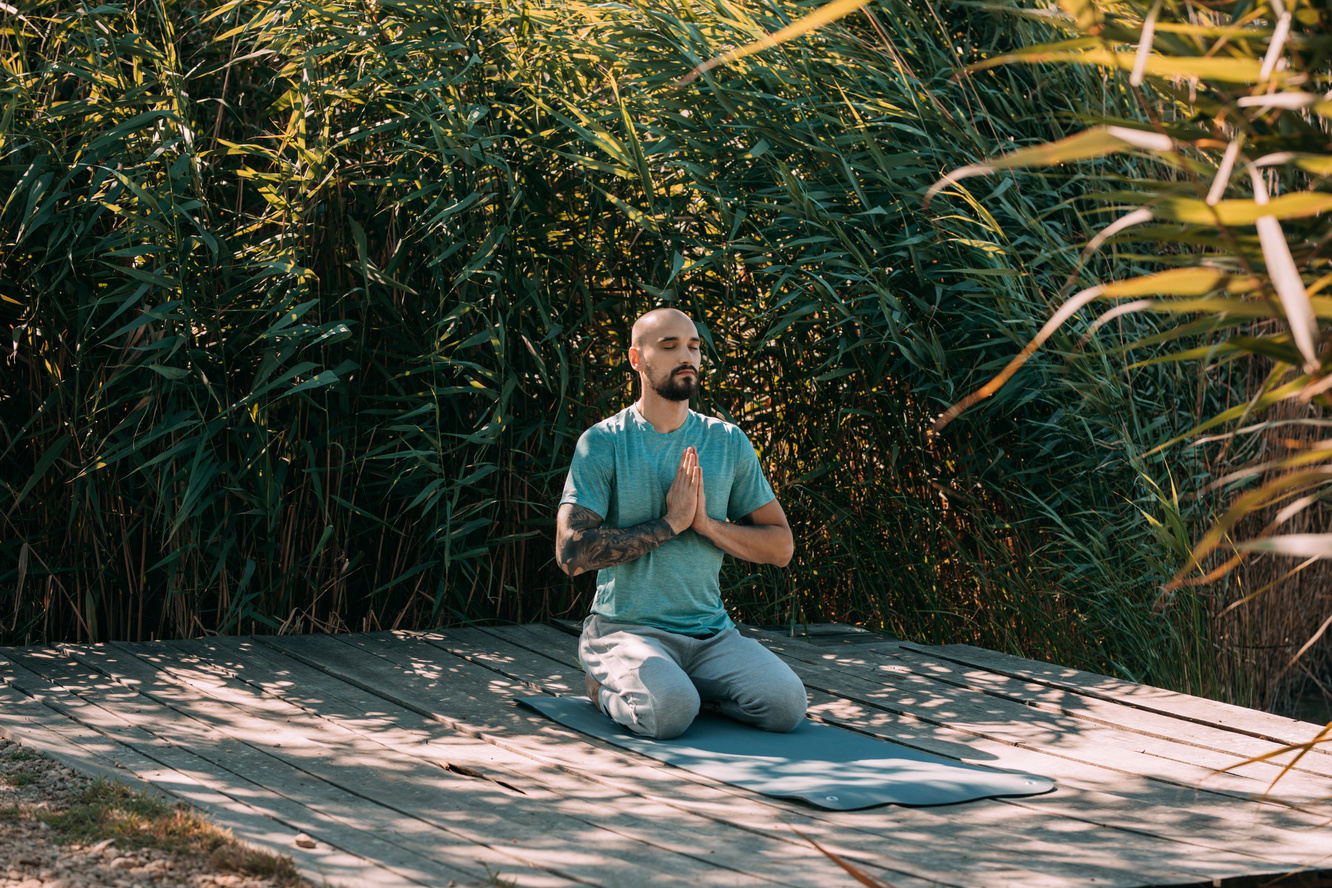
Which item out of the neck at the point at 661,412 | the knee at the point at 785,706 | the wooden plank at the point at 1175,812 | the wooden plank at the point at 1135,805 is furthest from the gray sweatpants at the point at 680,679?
the neck at the point at 661,412

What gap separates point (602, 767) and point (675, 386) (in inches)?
40.1

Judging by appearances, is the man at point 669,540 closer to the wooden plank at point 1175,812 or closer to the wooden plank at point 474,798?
the wooden plank at point 474,798

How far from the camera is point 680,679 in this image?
11.3ft

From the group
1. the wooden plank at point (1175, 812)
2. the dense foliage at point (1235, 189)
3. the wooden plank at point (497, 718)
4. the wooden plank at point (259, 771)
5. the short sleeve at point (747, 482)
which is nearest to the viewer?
the dense foliage at point (1235, 189)

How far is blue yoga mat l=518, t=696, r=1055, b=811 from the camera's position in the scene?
2.96 meters

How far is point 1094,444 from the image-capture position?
4.29 metres

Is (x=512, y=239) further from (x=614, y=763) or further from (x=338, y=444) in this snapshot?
(x=614, y=763)

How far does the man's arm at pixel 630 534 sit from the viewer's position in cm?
352

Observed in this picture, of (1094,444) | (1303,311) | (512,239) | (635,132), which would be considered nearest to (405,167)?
(512,239)

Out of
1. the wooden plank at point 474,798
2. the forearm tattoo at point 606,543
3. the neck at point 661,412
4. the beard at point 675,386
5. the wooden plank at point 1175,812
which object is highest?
the beard at point 675,386

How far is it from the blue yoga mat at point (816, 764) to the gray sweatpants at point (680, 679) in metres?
0.05

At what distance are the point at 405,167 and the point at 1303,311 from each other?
360 cm

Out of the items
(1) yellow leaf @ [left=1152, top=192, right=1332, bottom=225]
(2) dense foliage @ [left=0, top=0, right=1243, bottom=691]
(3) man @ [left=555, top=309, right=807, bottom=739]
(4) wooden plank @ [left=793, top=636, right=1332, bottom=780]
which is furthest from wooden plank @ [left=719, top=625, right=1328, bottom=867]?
(1) yellow leaf @ [left=1152, top=192, right=1332, bottom=225]

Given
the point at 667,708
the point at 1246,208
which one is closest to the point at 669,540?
the point at 667,708
